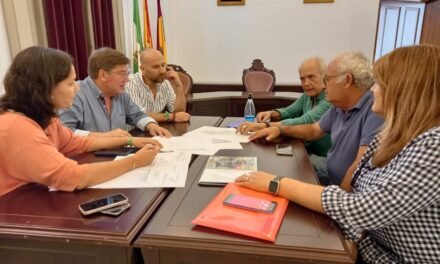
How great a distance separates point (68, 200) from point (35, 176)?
6.1 inches

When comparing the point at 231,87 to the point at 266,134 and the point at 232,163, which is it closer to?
the point at 266,134

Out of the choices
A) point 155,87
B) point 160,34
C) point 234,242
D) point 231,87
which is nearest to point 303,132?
point 234,242

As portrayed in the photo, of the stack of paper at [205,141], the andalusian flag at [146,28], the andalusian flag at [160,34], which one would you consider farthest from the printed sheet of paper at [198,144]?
the andalusian flag at [160,34]

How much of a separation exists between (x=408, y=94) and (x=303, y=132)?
0.91m

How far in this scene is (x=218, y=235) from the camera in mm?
825

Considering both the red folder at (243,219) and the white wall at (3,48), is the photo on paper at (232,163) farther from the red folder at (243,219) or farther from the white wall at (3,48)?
the white wall at (3,48)

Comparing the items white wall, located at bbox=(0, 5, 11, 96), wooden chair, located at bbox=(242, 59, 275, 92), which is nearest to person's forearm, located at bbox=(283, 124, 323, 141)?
white wall, located at bbox=(0, 5, 11, 96)

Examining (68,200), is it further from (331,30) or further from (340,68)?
(331,30)

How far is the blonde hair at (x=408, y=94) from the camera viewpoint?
90 centimetres

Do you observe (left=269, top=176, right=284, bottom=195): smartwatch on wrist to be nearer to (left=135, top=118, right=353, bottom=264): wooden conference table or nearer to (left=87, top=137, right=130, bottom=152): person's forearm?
(left=135, top=118, right=353, bottom=264): wooden conference table

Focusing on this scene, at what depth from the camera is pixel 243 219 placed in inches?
34.4

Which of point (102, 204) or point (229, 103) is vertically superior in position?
point (102, 204)

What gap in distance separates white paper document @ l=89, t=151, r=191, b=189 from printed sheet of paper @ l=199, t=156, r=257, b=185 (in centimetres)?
8

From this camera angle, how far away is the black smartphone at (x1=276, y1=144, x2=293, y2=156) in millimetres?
1460
